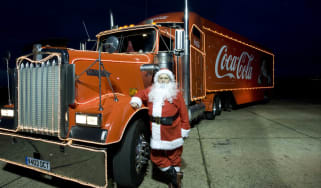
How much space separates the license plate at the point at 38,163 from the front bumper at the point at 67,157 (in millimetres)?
39

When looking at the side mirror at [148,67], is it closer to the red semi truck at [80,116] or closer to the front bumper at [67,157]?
the red semi truck at [80,116]

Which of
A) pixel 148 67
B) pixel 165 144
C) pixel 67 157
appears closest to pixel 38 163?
pixel 67 157

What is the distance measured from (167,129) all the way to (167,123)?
3.1 inches

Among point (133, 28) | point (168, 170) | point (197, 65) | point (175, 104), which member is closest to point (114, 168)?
point (168, 170)

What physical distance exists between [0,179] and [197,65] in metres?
4.86

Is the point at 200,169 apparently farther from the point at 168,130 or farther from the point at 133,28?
the point at 133,28

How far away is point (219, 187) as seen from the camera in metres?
2.91

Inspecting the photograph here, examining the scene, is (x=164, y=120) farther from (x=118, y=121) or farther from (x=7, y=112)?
(x=7, y=112)

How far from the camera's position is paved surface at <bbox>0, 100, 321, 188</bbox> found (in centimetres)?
303

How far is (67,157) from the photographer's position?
2369mm

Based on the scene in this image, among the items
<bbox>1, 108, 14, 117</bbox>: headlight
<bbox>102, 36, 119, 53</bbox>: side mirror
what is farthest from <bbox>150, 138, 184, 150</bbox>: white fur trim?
<bbox>1, 108, 14, 117</bbox>: headlight

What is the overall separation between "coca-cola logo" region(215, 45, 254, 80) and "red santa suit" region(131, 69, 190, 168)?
5.22 m

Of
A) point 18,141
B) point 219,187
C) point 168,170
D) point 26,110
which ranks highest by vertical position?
point 26,110

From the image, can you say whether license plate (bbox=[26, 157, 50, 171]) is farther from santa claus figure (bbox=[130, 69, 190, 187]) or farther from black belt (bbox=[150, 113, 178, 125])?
black belt (bbox=[150, 113, 178, 125])
